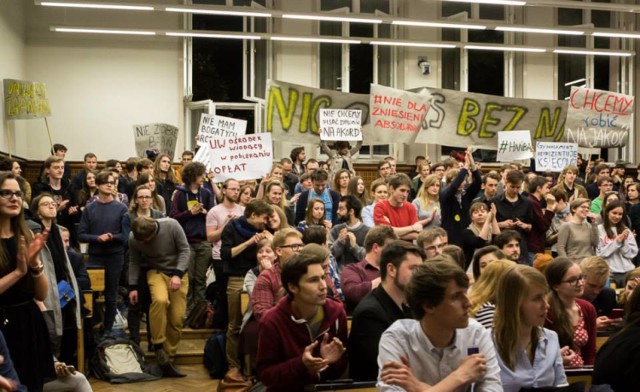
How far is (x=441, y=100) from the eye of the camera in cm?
1697

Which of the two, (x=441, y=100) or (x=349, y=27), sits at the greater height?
(x=349, y=27)

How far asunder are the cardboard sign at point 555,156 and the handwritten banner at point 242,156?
16.7ft

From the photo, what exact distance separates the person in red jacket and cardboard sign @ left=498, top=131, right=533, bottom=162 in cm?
1133

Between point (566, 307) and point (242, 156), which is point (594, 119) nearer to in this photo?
Answer: point (242, 156)

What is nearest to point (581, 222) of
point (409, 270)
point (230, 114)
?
point (409, 270)

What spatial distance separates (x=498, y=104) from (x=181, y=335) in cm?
1058

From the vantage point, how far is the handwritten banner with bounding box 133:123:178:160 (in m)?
15.8

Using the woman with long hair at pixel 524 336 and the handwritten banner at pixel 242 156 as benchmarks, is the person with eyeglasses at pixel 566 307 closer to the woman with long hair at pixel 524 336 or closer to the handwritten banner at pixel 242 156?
the woman with long hair at pixel 524 336

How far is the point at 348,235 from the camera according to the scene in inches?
316

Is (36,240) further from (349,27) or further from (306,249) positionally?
(349,27)

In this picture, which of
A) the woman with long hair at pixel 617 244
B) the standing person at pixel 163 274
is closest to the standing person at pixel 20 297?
the standing person at pixel 163 274

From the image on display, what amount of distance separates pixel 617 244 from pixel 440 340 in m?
6.44

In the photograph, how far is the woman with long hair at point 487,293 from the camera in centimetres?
462

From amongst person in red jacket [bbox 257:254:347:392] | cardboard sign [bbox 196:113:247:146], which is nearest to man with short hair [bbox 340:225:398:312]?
person in red jacket [bbox 257:254:347:392]
